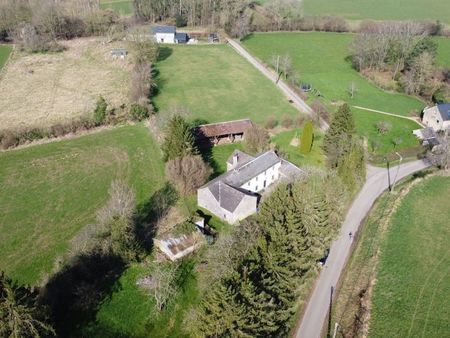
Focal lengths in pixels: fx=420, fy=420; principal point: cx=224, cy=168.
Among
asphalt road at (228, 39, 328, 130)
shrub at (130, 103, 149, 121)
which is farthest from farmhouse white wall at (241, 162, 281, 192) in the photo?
shrub at (130, 103, 149, 121)

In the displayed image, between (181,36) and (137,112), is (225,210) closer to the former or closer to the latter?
(137,112)

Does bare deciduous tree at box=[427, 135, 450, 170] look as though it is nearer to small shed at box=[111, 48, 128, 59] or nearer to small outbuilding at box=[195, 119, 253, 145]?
small outbuilding at box=[195, 119, 253, 145]

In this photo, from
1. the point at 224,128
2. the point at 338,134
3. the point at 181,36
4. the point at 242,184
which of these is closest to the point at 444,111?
the point at 338,134

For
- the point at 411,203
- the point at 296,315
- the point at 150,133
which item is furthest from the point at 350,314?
the point at 150,133

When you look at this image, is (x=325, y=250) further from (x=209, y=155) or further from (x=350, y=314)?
(x=209, y=155)

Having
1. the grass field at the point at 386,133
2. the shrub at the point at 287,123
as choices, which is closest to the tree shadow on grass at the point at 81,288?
the shrub at the point at 287,123
